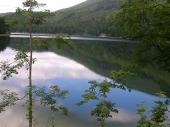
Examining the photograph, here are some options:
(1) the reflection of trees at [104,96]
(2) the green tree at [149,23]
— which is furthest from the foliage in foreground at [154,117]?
(2) the green tree at [149,23]

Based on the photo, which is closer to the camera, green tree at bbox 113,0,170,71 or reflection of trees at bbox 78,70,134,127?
reflection of trees at bbox 78,70,134,127

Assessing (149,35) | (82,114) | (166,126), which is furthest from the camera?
(82,114)

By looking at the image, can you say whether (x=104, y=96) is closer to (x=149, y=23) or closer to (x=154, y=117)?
(x=154, y=117)

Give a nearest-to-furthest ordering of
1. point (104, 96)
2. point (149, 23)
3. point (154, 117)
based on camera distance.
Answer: point (154, 117) → point (104, 96) → point (149, 23)

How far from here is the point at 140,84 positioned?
194 feet

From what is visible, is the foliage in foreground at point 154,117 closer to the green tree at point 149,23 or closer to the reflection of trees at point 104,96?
the reflection of trees at point 104,96

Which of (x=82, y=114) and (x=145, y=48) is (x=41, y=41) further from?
(x=82, y=114)

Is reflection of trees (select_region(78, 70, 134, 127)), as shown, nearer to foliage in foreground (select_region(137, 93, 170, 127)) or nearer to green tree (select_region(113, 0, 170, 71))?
foliage in foreground (select_region(137, 93, 170, 127))

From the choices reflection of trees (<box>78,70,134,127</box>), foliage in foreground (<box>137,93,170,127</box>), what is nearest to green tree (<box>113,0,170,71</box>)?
reflection of trees (<box>78,70,134,127</box>)

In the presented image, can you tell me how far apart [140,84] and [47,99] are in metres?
40.6

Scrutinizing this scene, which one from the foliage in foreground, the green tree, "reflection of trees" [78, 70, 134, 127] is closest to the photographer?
the foliage in foreground

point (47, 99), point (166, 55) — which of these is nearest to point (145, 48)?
point (166, 55)

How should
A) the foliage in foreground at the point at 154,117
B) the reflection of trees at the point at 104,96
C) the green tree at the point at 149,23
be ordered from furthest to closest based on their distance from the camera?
1. the green tree at the point at 149,23
2. the reflection of trees at the point at 104,96
3. the foliage in foreground at the point at 154,117

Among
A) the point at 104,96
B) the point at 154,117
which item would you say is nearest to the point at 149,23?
the point at 104,96
